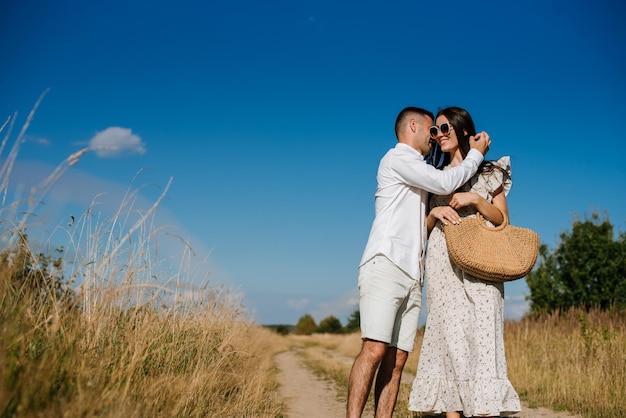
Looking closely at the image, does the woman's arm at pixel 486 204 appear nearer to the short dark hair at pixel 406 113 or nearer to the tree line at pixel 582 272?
the short dark hair at pixel 406 113

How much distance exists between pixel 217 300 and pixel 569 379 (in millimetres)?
4758

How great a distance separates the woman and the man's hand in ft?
0.38

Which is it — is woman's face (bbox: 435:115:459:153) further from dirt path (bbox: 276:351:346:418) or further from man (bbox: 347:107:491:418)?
dirt path (bbox: 276:351:346:418)

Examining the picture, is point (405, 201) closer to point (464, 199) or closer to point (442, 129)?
point (464, 199)

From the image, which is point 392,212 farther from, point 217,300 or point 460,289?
point 217,300

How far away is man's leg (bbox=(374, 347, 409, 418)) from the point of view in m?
3.90

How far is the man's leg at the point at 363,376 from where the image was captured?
3539 mm

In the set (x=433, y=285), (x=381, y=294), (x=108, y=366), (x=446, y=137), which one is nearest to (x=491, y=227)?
(x=433, y=285)

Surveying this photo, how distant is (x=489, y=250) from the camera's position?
3.92 metres

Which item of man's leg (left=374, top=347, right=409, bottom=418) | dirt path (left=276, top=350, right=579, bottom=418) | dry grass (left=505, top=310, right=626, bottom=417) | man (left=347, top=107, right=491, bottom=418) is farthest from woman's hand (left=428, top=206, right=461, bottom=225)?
dry grass (left=505, top=310, right=626, bottom=417)

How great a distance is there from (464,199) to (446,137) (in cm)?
56

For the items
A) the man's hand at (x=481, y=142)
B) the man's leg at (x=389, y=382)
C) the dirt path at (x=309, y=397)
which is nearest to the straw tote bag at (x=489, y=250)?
the man's hand at (x=481, y=142)

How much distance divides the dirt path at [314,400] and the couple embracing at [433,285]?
170cm

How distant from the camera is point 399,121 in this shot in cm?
411
